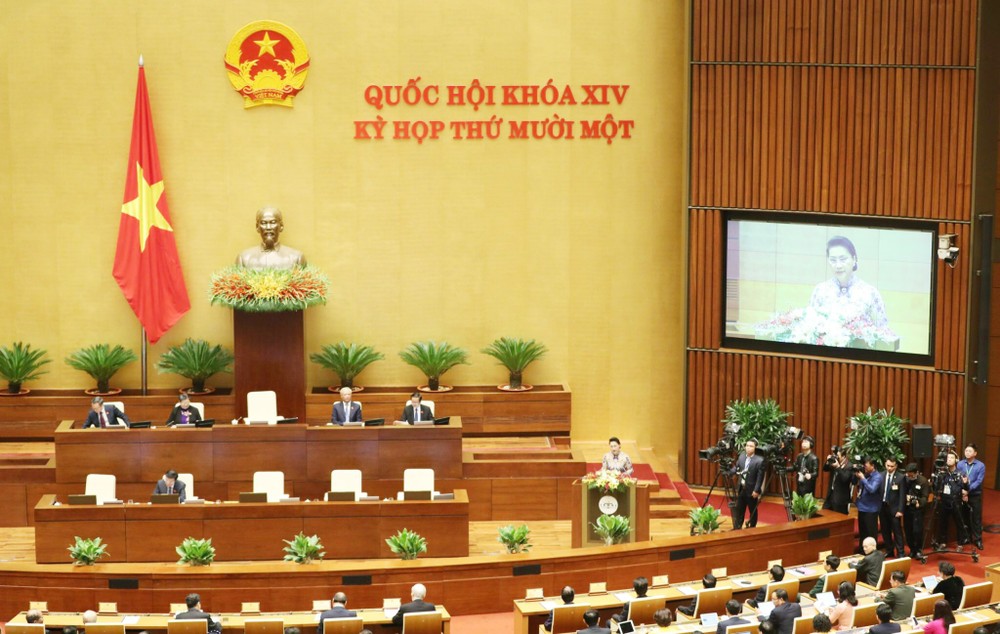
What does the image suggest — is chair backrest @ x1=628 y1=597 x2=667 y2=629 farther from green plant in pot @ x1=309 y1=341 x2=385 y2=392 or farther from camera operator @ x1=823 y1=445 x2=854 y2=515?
green plant in pot @ x1=309 y1=341 x2=385 y2=392

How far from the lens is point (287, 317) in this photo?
54.1 ft

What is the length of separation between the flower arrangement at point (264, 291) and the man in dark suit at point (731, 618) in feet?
22.0

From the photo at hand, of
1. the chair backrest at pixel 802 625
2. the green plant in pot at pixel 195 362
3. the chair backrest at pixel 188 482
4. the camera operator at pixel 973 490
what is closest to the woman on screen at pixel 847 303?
the camera operator at pixel 973 490

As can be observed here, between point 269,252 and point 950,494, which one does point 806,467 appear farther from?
point 269,252

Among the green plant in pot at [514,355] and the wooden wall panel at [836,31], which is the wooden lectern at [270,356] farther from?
the wooden wall panel at [836,31]

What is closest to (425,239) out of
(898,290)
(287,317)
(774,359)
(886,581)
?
(287,317)

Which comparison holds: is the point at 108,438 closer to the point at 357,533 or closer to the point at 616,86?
the point at 357,533

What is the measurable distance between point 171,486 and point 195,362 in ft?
9.70

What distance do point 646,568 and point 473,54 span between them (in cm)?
694

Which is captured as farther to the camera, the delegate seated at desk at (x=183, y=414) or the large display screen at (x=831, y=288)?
the large display screen at (x=831, y=288)

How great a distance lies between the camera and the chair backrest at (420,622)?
11.6 meters

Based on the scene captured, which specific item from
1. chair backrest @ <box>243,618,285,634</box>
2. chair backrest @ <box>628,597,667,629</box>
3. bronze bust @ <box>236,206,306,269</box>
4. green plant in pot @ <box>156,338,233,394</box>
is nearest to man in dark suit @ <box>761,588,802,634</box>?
chair backrest @ <box>628,597,667,629</box>

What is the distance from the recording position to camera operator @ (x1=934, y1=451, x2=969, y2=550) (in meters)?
14.7

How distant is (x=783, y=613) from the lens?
1105 cm
